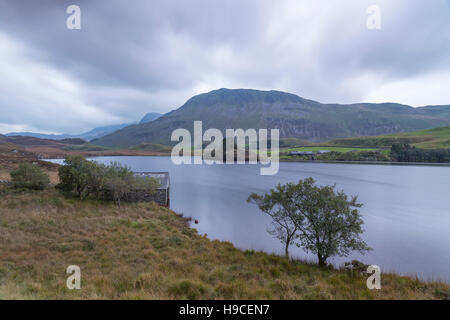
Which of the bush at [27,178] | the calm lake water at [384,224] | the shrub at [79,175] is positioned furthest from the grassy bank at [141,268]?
the bush at [27,178]

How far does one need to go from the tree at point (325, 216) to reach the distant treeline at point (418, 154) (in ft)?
327

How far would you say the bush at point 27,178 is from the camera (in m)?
21.5

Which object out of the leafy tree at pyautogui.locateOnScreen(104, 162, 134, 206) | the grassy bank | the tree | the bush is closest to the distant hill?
the tree

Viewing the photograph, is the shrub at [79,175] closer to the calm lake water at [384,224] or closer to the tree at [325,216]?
the calm lake water at [384,224]

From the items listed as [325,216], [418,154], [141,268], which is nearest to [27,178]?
[141,268]

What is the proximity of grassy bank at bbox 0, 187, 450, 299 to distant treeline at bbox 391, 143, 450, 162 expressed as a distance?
9976 centimetres

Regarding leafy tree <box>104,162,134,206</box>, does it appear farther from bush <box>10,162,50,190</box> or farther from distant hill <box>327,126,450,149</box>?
distant hill <box>327,126,450,149</box>

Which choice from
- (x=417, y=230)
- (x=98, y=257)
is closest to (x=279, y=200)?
(x=98, y=257)

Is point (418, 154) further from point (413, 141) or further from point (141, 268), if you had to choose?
point (141, 268)

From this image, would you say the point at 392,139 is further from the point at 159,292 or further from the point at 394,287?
the point at 159,292

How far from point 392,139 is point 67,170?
15001 cm

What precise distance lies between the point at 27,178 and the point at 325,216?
96.5 feet
